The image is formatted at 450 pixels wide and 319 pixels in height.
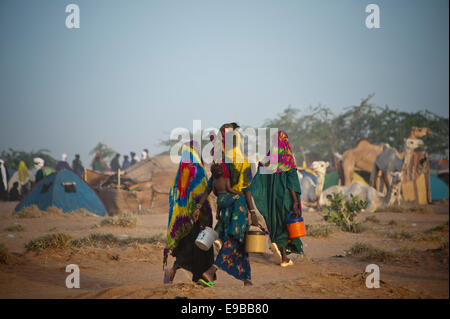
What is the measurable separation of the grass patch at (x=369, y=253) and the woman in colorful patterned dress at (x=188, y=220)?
3.03 m

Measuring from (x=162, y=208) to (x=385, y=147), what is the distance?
8.35 meters

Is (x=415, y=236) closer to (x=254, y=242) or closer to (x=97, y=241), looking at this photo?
(x=254, y=242)

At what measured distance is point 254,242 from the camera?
4.89 meters

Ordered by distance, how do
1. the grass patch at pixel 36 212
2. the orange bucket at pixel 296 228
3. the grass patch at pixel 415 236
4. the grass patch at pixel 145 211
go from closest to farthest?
the orange bucket at pixel 296 228 → the grass patch at pixel 415 236 → the grass patch at pixel 36 212 → the grass patch at pixel 145 211

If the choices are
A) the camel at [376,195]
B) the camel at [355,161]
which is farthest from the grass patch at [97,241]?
the camel at [355,161]

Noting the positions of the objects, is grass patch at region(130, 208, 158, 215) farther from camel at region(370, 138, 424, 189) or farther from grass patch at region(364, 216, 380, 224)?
camel at region(370, 138, 424, 189)

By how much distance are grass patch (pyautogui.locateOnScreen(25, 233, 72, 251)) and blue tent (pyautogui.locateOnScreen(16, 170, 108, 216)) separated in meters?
5.90

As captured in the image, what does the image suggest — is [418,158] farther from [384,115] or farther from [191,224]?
[384,115]

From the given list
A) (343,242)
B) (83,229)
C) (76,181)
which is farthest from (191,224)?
(76,181)

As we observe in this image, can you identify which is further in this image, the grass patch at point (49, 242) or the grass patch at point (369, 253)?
the grass patch at point (49, 242)

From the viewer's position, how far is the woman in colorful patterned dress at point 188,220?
199 inches

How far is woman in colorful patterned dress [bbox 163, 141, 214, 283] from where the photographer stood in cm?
505

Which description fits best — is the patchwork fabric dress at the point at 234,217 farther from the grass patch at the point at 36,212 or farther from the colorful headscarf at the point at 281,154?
the grass patch at the point at 36,212
